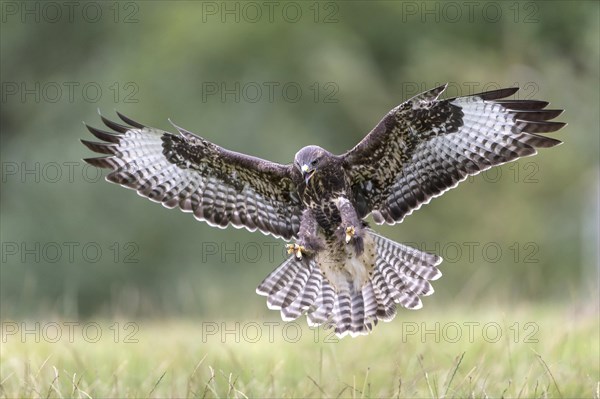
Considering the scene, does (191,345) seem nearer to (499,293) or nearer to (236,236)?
(499,293)

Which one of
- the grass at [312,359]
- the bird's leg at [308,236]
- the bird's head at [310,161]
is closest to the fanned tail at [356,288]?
the grass at [312,359]

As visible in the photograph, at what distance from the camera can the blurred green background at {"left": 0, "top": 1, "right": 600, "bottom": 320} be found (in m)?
20.8

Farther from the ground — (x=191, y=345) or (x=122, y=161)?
(x=122, y=161)

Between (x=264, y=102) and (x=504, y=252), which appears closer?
(x=504, y=252)

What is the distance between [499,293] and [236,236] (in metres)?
14.6

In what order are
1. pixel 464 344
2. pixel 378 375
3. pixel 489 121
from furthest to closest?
pixel 464 344 → pixel 489 121 → pixel 378 375

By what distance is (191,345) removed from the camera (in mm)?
7738

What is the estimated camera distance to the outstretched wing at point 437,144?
722 centimetres

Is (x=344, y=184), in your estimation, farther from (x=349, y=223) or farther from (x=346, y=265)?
(x=346, y=265)

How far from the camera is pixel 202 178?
828 cm

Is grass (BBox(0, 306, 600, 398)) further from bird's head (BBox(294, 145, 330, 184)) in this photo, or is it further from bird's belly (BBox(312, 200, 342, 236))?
bird's head (BBox(294, 145, 330, 184))

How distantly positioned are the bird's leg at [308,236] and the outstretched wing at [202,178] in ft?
1.36

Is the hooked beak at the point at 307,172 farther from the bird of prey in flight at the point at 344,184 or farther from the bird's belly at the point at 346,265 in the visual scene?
the bird's belly at the point at 346,265

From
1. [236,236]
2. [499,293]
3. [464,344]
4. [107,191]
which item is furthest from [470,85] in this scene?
[464,344]
